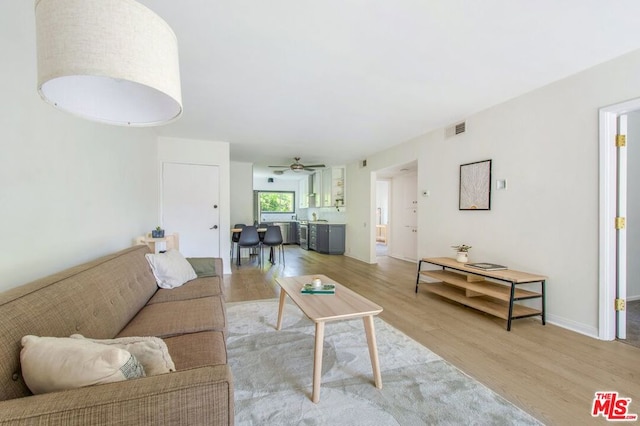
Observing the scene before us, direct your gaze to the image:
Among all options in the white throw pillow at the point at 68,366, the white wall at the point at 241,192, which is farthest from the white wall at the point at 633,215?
the white wall at the point at 241,192

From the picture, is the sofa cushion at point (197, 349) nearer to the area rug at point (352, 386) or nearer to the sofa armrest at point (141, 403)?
the area rug at point (352, 386)

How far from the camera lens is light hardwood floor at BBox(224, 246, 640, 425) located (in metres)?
1.72

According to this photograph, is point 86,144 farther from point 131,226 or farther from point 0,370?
point 0,370

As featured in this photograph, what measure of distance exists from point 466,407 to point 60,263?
2743 mm

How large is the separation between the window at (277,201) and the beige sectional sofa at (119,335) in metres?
8.28

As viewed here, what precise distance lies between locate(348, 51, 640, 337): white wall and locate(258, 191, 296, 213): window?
24.7 ft

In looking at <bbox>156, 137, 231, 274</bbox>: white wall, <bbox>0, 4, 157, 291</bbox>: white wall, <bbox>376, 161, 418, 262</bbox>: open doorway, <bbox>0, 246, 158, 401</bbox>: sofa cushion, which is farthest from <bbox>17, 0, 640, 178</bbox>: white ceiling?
<bbox>376, 161, 418, 262</bbox>: open doorway

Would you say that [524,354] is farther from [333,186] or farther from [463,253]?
[333,186]

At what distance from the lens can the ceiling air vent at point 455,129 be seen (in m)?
3.87

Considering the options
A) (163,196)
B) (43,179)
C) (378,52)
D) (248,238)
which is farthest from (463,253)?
(163,196)

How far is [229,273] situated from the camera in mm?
5164

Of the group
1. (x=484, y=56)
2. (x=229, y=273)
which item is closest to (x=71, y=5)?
(x=484, y=56)

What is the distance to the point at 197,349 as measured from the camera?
1.49 meters

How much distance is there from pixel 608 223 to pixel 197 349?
11.0ft
